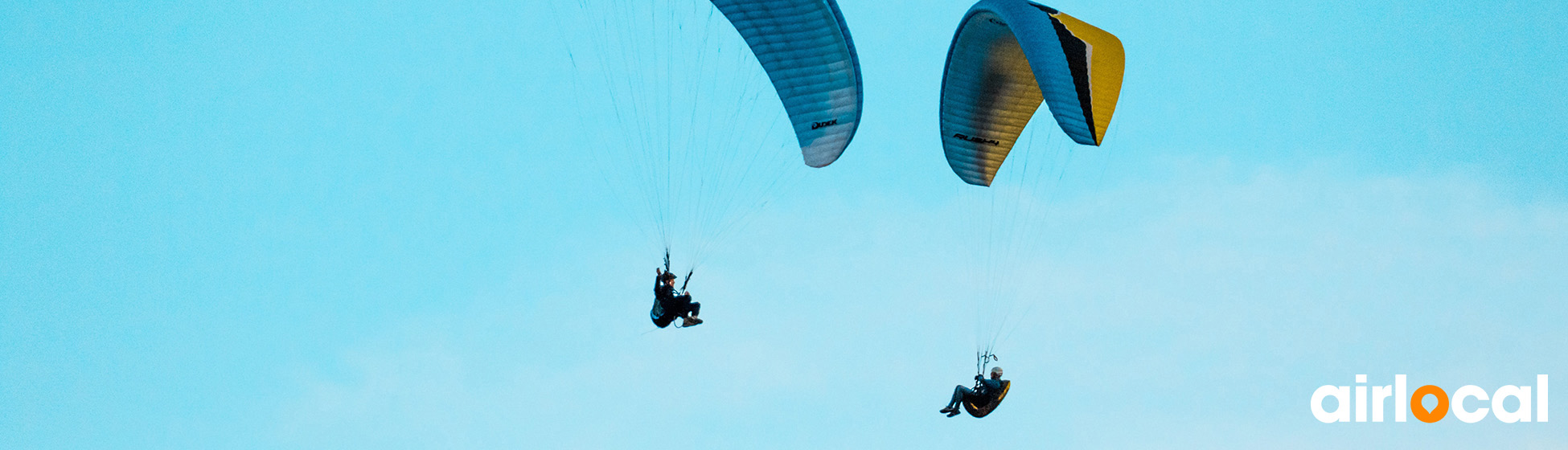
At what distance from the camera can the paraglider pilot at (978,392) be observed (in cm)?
2819

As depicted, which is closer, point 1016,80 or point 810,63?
point 810,63

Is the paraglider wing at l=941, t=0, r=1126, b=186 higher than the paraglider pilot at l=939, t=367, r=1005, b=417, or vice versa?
the paraglider wing at l=941, t=0, r=1126, b=186

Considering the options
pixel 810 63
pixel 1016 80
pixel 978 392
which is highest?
pixel 1016 80

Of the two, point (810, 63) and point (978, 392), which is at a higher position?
point (810, 63)

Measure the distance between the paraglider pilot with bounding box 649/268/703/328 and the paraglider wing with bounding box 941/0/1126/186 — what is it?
489 cm

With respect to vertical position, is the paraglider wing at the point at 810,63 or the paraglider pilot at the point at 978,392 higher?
the paraglider wing at the point at 810,63

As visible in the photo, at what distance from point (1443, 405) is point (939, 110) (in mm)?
12835

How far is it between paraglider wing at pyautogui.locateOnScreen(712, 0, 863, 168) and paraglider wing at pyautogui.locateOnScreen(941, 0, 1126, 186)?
6.87ft

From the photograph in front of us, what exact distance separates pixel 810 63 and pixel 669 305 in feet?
12.1

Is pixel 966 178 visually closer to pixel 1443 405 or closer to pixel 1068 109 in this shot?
pixel 1068 109

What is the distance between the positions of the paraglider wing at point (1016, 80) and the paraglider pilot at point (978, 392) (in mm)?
3554

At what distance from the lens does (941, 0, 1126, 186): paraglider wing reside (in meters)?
25.6

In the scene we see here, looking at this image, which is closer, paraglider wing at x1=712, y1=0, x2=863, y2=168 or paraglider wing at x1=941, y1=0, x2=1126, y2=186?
paraglider wing at x1=941, y1=0, x2=1126, y2=186

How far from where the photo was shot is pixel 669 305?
2738cm
